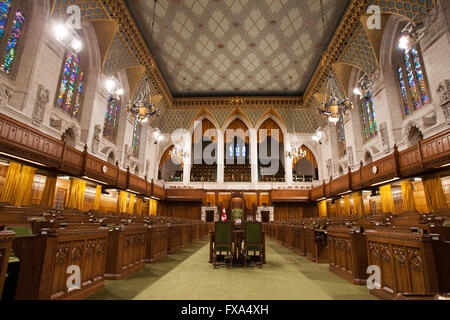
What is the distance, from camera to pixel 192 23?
1330 cm

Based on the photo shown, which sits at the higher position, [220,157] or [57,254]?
[220,157]

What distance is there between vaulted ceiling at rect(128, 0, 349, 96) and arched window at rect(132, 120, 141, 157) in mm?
4568

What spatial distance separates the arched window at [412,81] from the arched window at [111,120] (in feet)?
48.2

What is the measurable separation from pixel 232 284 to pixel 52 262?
2.21 metres

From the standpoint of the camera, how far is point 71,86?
10648 mm

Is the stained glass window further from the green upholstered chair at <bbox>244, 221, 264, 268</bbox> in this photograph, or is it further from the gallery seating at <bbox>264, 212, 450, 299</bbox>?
the gallery seating at <bbox>264, 212, 450, 299</bbox>

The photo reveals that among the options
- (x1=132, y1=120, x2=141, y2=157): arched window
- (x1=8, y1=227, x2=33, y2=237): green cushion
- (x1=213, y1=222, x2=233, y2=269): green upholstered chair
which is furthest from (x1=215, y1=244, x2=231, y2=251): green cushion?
(x1=132, y1=120, x2=141, y2=157): arched window

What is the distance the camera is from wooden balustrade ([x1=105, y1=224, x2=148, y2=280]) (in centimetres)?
355

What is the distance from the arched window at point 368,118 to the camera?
12.7 metres

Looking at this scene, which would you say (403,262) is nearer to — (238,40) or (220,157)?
(238,40)

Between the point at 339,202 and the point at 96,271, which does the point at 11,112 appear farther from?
the point at 339,202

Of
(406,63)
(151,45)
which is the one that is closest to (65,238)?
(406,63)

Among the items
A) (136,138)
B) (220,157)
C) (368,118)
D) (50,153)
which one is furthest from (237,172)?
(50,153)

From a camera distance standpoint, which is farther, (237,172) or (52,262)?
(237,172)
